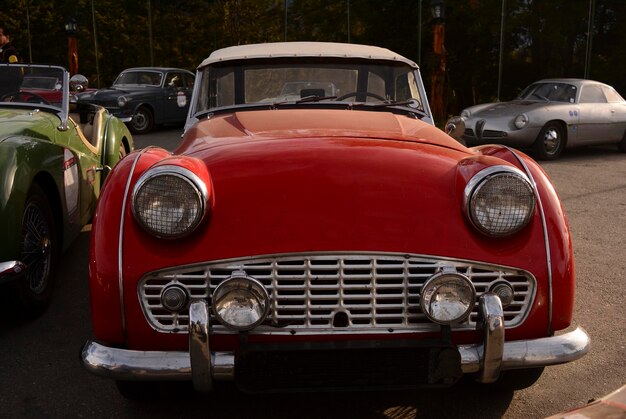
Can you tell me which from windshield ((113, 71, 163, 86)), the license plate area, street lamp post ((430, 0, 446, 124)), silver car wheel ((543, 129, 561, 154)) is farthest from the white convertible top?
windshield ((113, 71, 163, 86))

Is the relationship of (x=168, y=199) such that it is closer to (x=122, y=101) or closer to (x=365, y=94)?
(x=365, y=94)

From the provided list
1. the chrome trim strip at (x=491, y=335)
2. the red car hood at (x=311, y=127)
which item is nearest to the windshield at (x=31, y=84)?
the red car hood at (x=311, y=127)

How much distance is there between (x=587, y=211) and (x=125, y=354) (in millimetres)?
5275

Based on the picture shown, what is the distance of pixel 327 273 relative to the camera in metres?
2.14

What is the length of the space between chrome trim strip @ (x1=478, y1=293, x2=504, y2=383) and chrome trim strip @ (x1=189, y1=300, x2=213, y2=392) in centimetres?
90

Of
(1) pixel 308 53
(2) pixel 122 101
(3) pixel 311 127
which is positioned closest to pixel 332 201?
(3) pixel 311 127

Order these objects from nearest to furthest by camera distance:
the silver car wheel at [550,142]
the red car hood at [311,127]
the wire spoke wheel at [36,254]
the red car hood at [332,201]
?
the red car hood at [332,201] < the red car hood at [311,127] < the wire spoke wheel at [36,254] < the silver car wheel at [550,142]

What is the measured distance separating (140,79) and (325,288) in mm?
13388

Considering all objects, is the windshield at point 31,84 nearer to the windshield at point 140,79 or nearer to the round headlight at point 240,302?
the round headlight at point 240,302

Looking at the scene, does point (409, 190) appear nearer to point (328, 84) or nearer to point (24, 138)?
point (328, 84)

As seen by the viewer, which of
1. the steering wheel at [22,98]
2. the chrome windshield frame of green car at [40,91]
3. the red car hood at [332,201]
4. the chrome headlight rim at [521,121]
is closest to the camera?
the red car hood at [332,201]

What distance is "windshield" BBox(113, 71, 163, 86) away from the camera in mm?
14461

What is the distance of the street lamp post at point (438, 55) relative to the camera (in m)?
14.1

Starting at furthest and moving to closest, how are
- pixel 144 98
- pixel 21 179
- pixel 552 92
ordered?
pixel 144 98
pixel 552 92
pixel 21 179
